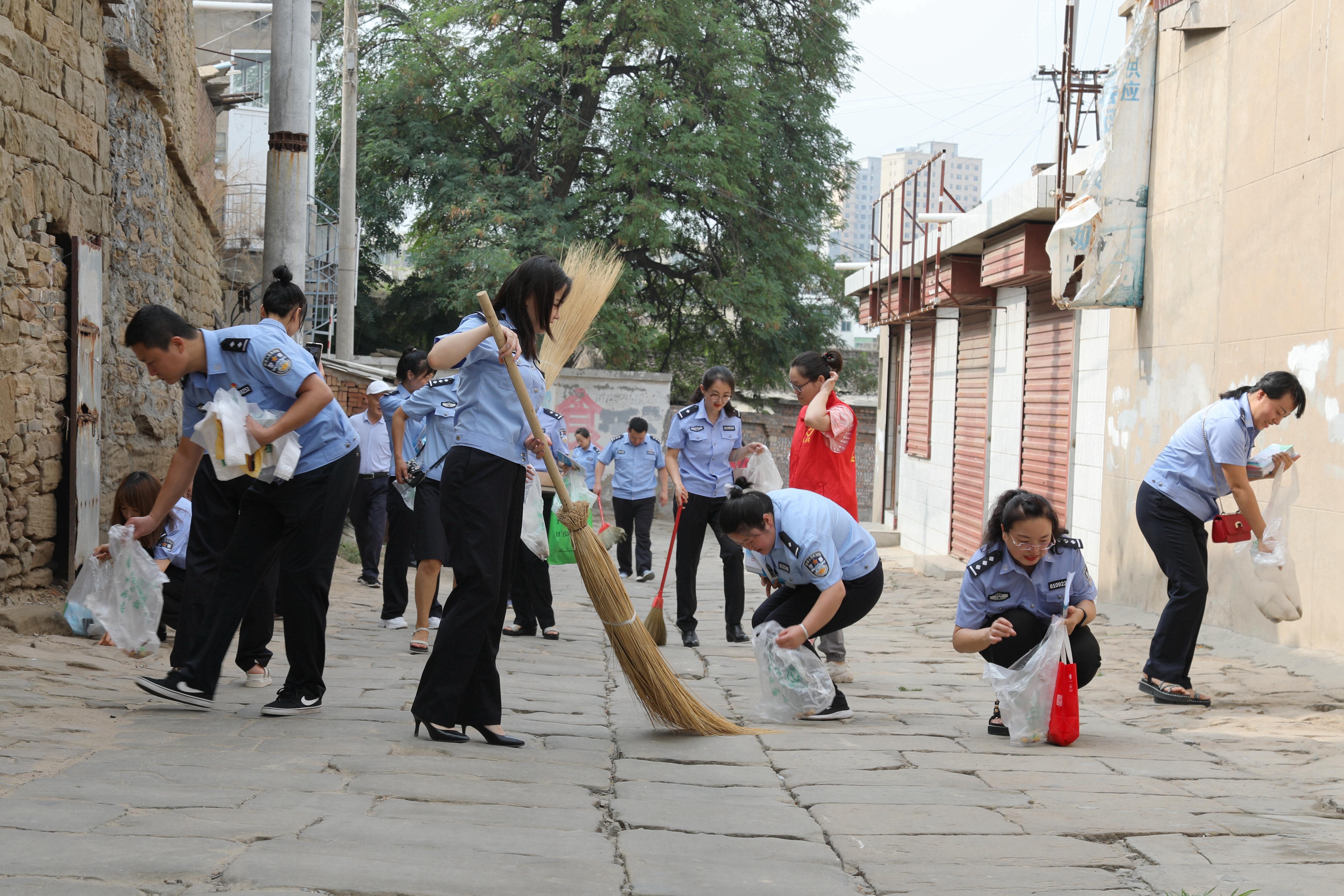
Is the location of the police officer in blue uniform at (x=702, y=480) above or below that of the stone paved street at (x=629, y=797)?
above

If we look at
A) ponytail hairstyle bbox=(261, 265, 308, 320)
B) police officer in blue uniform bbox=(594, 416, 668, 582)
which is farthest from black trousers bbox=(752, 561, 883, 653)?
police officer in blue uniform bbox=(594, 416, 668, 582)

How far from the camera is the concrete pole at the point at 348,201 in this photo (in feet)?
54.1

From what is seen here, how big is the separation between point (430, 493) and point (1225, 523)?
394cm

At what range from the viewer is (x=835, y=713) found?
462 cm

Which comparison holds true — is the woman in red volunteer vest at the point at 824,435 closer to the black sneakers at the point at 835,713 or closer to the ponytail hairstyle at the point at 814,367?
the ponytail hairstyle at the point at 814,367

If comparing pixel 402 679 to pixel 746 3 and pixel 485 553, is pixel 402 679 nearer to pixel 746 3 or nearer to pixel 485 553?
pixel 485 553

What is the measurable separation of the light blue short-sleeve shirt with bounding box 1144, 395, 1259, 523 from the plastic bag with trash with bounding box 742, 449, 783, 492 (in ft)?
7.36

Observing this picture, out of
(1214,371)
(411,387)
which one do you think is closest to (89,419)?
(411,387)

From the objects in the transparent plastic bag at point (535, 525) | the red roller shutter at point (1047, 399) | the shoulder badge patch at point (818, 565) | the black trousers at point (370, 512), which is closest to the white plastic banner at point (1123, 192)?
the red roller shutter at point (1047, 399)

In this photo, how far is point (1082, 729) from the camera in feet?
15.1

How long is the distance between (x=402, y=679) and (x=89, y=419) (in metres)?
2.45

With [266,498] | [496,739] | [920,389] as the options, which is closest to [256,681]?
[266,498]

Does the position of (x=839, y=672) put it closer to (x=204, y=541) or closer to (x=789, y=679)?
(x=789, y=679)

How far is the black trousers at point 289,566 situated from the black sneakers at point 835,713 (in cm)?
187
